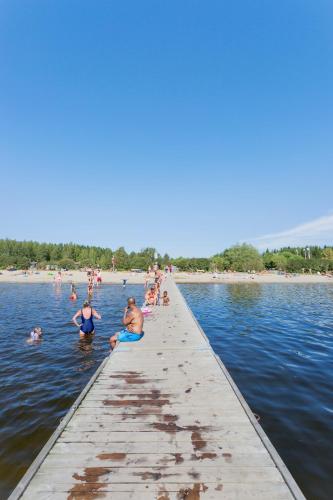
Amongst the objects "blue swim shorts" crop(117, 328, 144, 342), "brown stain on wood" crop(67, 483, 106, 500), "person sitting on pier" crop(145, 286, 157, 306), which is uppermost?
"person sitting on pier" crop(145, 286, 157, 306)

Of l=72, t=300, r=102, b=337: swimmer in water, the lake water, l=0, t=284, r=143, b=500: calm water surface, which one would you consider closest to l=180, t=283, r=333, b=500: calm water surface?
the lake water

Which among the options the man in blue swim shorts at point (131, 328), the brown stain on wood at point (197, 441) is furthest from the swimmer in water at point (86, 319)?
the brown stain on wood at point (197, 441)

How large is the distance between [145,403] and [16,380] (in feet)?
18.3

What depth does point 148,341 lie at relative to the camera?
968 cm

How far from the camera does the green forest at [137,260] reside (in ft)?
285

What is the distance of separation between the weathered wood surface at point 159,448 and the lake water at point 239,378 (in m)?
1.52

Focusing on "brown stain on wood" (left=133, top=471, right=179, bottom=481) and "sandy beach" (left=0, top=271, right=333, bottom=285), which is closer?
"brown stain on wood" (left=133, top=471, right=179, bottom=481)

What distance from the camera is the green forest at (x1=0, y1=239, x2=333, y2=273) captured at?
86.8m

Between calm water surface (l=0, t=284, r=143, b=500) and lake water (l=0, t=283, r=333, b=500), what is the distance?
0.02 meters

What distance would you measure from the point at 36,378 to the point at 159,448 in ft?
21.4

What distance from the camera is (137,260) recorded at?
88188 mm

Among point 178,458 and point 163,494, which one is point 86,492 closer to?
point 163,494

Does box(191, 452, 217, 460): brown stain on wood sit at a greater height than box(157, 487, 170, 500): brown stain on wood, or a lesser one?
greater

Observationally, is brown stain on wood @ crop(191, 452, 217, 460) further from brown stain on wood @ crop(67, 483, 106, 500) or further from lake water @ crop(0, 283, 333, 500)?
lake water @ crop(0, 283, 333, 500)
